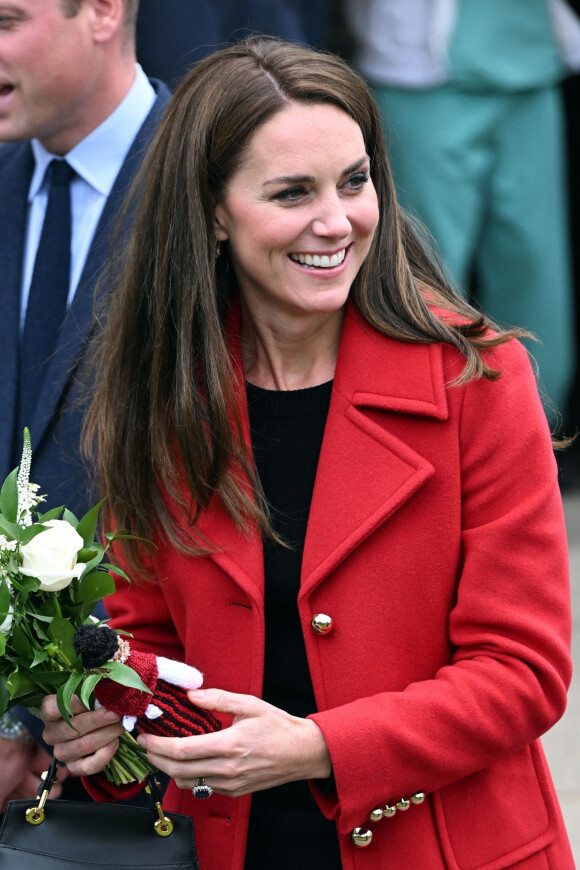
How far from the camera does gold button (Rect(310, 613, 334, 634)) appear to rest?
2234 mm

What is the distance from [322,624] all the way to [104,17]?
1656 millimetres

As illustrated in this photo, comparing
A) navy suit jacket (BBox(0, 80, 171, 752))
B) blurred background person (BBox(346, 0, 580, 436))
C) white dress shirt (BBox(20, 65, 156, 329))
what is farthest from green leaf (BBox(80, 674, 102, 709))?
blurred background person (BBox(346, 0, 580, 436))

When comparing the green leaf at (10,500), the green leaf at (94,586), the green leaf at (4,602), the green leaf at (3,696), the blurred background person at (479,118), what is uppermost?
the green leaf at (10,500)

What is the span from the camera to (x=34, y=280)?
10.2ft

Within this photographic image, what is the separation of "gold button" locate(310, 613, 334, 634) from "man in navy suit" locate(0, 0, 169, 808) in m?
0.88

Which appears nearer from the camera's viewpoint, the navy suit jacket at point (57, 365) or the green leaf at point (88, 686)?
the green leaf at point (88, 686)

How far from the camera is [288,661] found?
2.32 meters

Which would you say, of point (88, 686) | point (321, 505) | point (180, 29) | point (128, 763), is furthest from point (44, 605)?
point (180, 29)

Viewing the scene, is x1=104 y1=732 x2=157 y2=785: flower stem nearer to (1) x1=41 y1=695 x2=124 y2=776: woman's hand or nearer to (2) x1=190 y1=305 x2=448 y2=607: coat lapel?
(1) x1=41 y1=695 x2=124 y2=776: woman's hand

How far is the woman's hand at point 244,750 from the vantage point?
209 cm

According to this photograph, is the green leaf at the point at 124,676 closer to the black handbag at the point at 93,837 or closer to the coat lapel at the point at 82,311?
the black handbag at the point at 93,837

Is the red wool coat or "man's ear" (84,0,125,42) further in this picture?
"man's ear" (84,0,125,42)

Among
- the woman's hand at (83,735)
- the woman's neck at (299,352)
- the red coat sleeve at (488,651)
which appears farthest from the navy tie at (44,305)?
the red coat sleeve at (488,651)

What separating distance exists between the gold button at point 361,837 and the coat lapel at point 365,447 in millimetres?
386
